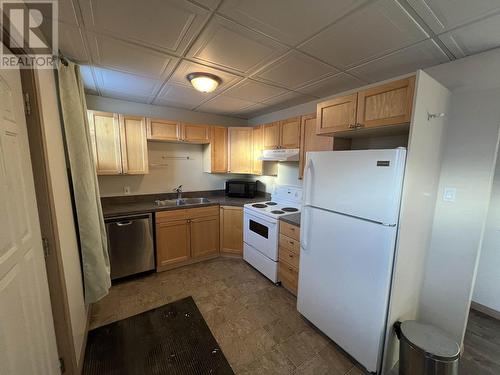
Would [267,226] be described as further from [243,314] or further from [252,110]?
[252,110]

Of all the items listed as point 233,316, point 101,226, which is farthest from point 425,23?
point 101,226

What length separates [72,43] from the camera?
149cm

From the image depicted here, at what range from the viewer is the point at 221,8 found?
1158 millimetres

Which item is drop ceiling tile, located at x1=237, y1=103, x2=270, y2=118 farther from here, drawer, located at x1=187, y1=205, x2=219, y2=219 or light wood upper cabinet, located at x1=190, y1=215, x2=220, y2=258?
light wood upper cabinet, located at x1=190, y1=215, x2=220, y2=258

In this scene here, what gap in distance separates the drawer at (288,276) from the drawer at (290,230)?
0.39 metres

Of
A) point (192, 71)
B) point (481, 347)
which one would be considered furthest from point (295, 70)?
point (481, 347)

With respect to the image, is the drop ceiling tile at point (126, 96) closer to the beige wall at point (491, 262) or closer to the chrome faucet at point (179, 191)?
the chrome faucet at point (179, 191)

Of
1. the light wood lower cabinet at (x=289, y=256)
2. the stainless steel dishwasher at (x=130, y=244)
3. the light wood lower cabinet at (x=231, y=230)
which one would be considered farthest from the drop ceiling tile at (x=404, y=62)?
the stainless steel dishwasher at (x=130, y=244)

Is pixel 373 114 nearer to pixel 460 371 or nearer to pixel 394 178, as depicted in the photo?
pixel 394 178

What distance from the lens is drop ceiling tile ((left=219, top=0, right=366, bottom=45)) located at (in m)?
1.11

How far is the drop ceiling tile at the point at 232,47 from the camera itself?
1.34 metres

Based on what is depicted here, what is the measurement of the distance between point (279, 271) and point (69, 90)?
2732 mm

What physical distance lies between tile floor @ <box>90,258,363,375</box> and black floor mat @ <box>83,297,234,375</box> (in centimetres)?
10
